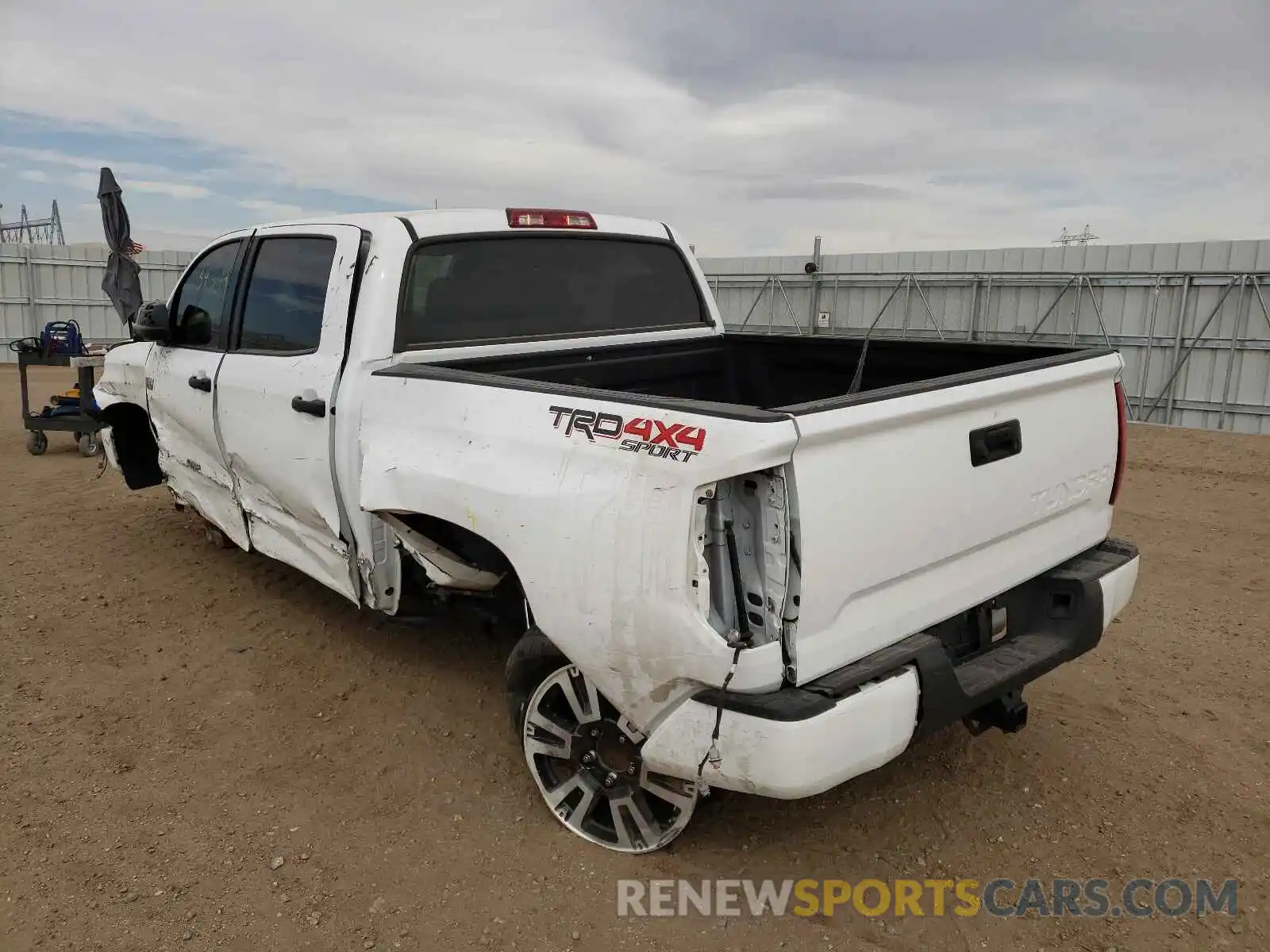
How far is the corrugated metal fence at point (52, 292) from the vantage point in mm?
20203

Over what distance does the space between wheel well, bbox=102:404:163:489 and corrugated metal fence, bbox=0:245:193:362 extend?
16459mm

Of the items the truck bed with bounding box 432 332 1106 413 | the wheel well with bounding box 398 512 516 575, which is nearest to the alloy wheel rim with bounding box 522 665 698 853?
the wheel well with bounding box 398 512 516 575

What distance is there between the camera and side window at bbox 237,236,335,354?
3.84 metres

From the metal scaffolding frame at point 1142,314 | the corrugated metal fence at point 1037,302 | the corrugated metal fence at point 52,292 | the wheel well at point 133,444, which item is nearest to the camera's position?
the wheel well at point 133,444

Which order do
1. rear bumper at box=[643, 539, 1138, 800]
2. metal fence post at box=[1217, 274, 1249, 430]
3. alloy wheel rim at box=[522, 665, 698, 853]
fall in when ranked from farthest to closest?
metal fence post at box=[1217, 274, 1249, 430] < alloy wheel rim at box=[522, 665, 698, 853] < rear bumper at box=[643, 539, 1138, 800]

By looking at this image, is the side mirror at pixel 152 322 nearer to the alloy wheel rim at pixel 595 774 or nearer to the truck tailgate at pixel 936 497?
the alloy wheel rim at pixel 595 774

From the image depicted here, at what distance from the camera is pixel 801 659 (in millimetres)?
2359

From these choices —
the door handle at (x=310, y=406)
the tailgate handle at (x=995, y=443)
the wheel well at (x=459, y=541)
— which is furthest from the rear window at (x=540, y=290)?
the tailgate handle at (x=995, y=443)

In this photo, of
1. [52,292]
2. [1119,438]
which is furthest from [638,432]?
[52,292]

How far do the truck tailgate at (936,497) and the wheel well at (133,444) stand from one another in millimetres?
5073

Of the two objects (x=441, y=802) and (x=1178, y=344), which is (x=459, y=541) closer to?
(x=441, y=802)

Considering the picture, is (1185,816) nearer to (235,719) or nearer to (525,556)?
(525,556)

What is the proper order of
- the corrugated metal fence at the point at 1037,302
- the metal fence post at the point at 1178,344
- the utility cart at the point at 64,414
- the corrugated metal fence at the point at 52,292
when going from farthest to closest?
the corrugated metal fence at the point at 52,292 → the metal fence post at the point at 1178,344 → the corrugated metal fence at the point at 1037,302 → the utility cart at the point at 64,414

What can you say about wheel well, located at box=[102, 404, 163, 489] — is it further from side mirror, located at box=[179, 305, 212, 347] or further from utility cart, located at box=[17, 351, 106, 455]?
utility cart, located at box=[17, 351, 106, 455]
